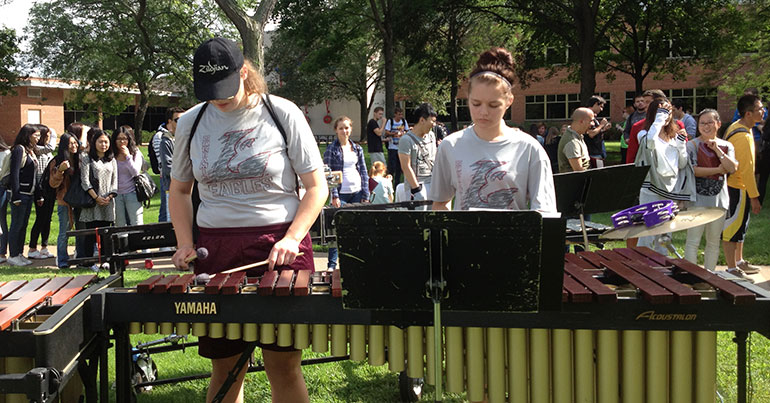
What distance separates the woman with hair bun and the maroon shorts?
979 mm

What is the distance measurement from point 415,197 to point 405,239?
627 cm

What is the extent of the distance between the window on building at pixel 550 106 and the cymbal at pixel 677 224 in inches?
1900

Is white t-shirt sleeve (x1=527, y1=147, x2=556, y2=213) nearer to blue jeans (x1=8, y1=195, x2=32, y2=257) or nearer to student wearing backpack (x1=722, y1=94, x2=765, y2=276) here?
student wearing backpack (x1=722, y1=94, x2=765, y2=276)

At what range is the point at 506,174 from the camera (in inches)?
141

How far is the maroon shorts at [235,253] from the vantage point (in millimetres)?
3535

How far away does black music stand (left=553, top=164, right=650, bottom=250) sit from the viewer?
5207 mm

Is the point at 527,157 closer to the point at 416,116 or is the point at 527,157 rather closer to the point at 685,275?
the point at 685,275

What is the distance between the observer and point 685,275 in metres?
3.65

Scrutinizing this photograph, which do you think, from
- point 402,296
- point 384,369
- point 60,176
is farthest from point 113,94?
point 402,296

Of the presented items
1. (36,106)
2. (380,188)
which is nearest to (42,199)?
(380,188)

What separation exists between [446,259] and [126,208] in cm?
820

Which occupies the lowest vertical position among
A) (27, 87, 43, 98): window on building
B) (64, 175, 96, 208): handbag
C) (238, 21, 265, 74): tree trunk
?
(64, 175, 96, 208): handbag

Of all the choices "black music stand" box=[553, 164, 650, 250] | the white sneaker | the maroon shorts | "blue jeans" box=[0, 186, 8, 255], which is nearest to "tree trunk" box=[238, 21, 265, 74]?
"blue jeans" box=[0, 186, 8, 255]

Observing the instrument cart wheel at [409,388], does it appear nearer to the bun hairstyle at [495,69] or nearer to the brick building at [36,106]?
the bun hairstyle at [495,69]
